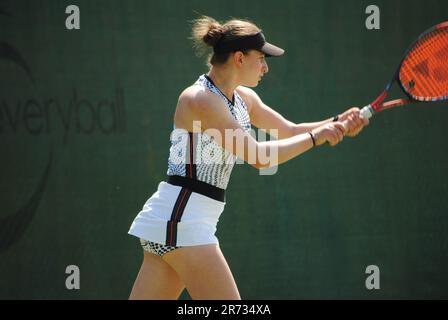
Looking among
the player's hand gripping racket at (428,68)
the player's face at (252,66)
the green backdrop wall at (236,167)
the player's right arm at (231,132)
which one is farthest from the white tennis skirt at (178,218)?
the green backdrop wall at (236,167)

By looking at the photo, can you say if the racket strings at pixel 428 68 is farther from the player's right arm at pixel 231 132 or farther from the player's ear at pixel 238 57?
the player's ear at pixel 238 57

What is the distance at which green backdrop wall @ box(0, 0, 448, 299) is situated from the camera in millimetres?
4766

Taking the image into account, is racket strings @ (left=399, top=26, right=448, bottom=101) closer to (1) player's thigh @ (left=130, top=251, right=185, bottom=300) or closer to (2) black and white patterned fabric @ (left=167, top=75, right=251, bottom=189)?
(2) black and white patterned fabric @ (left=167, top=75, right=251, bottom=189)

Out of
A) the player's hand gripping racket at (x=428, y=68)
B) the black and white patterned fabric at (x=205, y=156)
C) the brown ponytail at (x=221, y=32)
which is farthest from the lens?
the player's hand gripping racket at (x=428, y=68)

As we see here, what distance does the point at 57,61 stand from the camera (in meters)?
4.75

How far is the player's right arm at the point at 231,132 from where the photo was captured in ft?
10.6

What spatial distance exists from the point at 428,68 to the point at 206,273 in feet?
4.66

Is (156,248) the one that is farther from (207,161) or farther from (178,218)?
(207,161)

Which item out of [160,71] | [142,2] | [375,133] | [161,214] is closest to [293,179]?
[375,133]

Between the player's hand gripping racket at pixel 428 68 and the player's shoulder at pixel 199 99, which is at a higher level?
the player's hand gripping racket at pixel 428 68

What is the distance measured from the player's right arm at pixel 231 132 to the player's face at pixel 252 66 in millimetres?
229

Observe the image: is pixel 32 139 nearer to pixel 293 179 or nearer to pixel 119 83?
pixel 119 83

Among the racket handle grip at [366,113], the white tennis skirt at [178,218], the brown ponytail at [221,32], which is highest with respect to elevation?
the brown ponytail at [221,32]

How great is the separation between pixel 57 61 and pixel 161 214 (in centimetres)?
180
